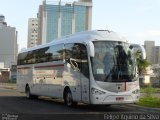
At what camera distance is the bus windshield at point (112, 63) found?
66.4ft

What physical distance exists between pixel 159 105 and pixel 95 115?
47.5 ft

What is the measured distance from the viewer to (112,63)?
803 inches

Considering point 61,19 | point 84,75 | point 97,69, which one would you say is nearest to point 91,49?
point 97,69

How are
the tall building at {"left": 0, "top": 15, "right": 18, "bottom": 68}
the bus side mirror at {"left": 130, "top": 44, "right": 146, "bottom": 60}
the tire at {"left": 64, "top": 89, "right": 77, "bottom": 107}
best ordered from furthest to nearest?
the tall building at {"left": 0, "top": 15, "right": 18, "bottom": 68}, the tire at {"left": 64, "top": 89, "right": 77, "bottom": 107}, the bus side mirror at {"left": 130, "top": 44, "right": 146, "bottom": 60}

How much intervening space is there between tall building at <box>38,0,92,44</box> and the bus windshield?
11079cm

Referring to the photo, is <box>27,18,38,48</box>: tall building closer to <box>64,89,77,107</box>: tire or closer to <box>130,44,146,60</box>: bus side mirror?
<box>64,89,77,107</box>: tire

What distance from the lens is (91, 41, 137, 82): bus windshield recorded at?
20250mm

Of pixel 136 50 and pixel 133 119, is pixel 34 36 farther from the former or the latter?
pixel 133 119

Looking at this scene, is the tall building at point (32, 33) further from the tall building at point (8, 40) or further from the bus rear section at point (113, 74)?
the bus rear section at point (113, 74)

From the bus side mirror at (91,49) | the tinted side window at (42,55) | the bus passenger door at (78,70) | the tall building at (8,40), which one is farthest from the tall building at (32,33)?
the bus side mirror at (91,49)

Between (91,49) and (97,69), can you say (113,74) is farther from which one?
(91,49)

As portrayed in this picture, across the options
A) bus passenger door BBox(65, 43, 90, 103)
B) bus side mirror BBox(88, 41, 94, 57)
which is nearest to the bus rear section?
bus side mirror BBox(88, 41, 94, 57)

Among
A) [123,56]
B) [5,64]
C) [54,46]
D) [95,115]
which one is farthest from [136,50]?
[5,64]

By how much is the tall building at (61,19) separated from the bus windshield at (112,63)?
4362 inches
